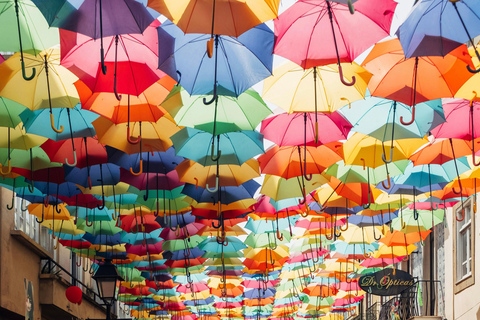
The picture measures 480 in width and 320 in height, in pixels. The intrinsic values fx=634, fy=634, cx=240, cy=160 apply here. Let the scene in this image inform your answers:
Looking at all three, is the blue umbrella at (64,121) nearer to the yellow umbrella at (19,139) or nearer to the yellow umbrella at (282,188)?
the yellow umbrella at (19,139)

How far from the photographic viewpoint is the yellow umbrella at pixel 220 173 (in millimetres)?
11188

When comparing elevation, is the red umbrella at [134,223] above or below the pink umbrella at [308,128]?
below

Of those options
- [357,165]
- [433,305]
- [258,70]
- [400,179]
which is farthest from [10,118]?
[433,305]

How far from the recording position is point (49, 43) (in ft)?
24.9

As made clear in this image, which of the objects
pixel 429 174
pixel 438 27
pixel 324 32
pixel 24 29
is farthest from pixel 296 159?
pixel 24 29

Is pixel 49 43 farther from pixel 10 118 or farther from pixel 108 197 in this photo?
pixel 108 197

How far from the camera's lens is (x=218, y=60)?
7.94 metres

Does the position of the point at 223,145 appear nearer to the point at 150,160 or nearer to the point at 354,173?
the point at 150,160

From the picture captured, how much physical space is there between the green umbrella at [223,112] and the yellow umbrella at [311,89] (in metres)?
0.44

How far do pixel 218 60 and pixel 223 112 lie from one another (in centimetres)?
132

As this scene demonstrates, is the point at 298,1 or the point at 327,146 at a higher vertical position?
the point at 298,1

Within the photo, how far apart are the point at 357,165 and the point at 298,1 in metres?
4.32

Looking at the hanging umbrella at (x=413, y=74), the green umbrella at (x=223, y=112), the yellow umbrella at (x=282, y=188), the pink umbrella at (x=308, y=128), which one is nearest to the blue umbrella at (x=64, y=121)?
the green umbrella at (x=223, y=112)

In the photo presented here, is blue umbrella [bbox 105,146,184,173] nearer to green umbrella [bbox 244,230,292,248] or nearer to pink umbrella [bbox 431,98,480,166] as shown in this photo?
pink umbrella [bbox 431,98,480,166]
